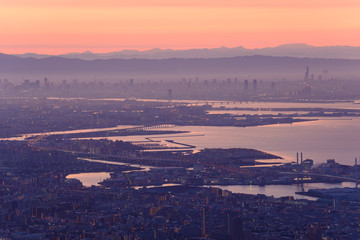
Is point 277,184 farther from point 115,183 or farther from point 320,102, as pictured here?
point 320,102

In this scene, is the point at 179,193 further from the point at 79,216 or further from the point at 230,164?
the point at 230,164

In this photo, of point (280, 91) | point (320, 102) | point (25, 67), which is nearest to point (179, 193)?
point (320, 102)

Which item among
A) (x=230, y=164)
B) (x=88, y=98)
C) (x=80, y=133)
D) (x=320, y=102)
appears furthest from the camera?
(x=88, y=98)

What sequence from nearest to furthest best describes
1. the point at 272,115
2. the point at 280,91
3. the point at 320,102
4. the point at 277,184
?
the point at 277,184 < the point at 272,115 < the point at 320,102 < the point at 280,91

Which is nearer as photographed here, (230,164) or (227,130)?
(230,164)

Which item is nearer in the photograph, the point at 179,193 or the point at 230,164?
the point at 179,193

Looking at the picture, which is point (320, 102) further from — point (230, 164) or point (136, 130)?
point (230, 164)

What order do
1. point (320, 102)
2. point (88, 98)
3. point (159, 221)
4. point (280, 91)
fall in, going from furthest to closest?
1. point (280, 91)
2. point (88, 98)
3. point (320, 102)
4. point (159, 221)

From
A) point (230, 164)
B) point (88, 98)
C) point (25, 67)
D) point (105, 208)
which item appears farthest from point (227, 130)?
point (25, 67)

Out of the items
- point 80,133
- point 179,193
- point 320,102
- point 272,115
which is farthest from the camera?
point 320,102
